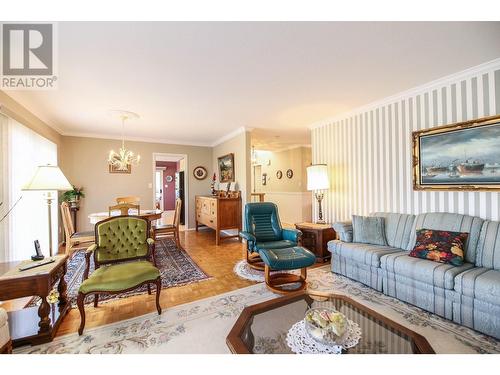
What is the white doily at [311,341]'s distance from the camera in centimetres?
119

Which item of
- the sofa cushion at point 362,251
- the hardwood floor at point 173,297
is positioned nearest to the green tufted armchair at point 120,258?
the hardwood floor at point 173,297

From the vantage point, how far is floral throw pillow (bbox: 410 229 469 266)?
2131mm

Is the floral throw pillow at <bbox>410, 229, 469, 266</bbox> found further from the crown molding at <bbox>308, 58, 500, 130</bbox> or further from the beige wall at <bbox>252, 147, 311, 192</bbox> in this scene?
the beige wall at <bbox>252, 147, 311, 192</bbox>

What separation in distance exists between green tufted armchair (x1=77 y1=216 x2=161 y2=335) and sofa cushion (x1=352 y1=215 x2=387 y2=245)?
254 centimetres

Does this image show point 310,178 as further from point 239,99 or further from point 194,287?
point 194,287

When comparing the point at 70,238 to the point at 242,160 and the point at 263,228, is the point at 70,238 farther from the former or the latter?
the point at 242,160

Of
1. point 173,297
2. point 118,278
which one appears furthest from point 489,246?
point 118,278

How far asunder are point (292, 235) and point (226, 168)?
297cm

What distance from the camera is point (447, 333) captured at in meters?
1.79

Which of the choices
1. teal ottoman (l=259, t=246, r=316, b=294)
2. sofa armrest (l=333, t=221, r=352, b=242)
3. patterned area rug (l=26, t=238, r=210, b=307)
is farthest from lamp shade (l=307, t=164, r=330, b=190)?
patterned area rug (l=26, t=238, r=210, b=307)

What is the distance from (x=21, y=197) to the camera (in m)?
2.44

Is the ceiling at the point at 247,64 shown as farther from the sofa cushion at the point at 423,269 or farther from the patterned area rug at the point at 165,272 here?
the patterned area rug at the point at 165,272

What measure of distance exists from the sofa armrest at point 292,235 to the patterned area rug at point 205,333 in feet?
3.19

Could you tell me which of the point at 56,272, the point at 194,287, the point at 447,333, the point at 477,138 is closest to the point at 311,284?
the point at 447,333
